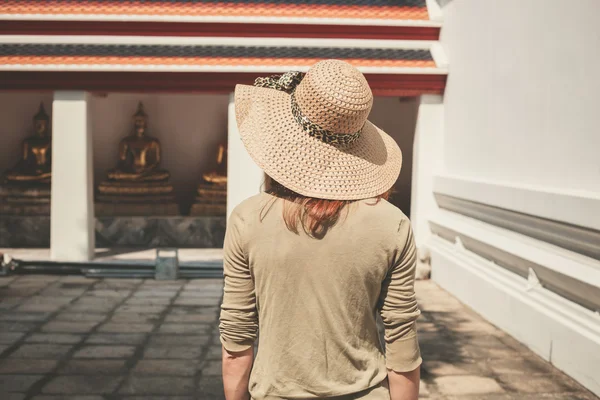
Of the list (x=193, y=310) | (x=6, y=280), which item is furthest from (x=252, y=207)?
(x=6, y=280)

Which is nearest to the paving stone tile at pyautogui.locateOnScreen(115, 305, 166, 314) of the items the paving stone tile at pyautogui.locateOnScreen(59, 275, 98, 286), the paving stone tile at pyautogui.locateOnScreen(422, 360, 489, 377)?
the paving stone tile at pyautogui.locateOnScreen(59, 275, 98, 286)

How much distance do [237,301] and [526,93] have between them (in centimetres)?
413

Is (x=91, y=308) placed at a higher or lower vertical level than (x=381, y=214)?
lower

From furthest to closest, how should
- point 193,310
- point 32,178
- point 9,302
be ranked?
1. point 32,178
2. point 9,302
3. point 193,310

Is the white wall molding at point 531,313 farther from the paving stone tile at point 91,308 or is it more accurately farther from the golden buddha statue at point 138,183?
the golden buddha statue at point 138,183

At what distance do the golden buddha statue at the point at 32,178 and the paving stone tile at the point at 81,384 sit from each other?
5.36 metres

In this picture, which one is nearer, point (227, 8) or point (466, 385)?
point (466, 385)

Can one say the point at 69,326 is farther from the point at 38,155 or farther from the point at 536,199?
the point at 38,155

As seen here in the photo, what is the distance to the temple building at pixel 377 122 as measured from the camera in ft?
14.6

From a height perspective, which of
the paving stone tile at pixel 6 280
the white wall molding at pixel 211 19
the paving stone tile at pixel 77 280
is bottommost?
the paving stone tile at pixel 6 280

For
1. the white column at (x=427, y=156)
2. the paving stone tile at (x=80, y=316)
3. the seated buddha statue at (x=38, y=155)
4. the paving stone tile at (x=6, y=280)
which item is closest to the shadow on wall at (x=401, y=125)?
the white column at (x=427, y=156)

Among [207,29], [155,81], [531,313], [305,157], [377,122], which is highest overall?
[207,29]

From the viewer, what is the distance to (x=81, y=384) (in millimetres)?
4094

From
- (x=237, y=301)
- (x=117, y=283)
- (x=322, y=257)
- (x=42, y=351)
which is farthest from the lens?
(x=117, y=283)
